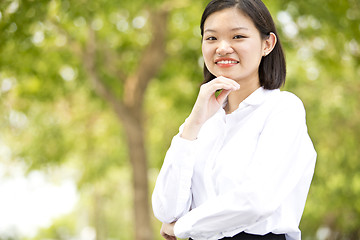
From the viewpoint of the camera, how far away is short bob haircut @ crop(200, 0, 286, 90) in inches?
75.0

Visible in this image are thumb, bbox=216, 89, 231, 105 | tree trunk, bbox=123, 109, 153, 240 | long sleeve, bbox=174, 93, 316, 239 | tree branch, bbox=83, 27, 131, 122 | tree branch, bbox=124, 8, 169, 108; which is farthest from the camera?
tree trunk, bbox=123, 109, 153, 240

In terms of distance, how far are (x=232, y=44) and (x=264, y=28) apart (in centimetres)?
15

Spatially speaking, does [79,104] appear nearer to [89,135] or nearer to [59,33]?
[89,135]

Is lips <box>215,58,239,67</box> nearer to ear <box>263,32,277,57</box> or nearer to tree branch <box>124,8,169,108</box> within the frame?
ear <box>263,32,277,57</box>

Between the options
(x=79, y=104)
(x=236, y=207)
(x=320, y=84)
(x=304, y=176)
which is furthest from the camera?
(x=79, y=104)

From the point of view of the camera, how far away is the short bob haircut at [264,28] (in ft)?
6.25

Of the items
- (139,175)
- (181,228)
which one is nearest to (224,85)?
(181,228)

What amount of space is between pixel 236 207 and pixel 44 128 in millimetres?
10902

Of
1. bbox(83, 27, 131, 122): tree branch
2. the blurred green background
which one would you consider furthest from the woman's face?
bbox(83, 27, 131, 122): tree branch

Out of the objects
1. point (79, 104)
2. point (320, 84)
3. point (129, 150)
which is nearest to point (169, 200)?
point (129, 150)

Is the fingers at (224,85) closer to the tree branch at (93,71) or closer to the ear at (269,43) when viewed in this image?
the ear at (269,43)

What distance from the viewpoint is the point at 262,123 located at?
6.21 ft

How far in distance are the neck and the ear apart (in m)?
0.13

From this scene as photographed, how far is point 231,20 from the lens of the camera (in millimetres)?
1896
